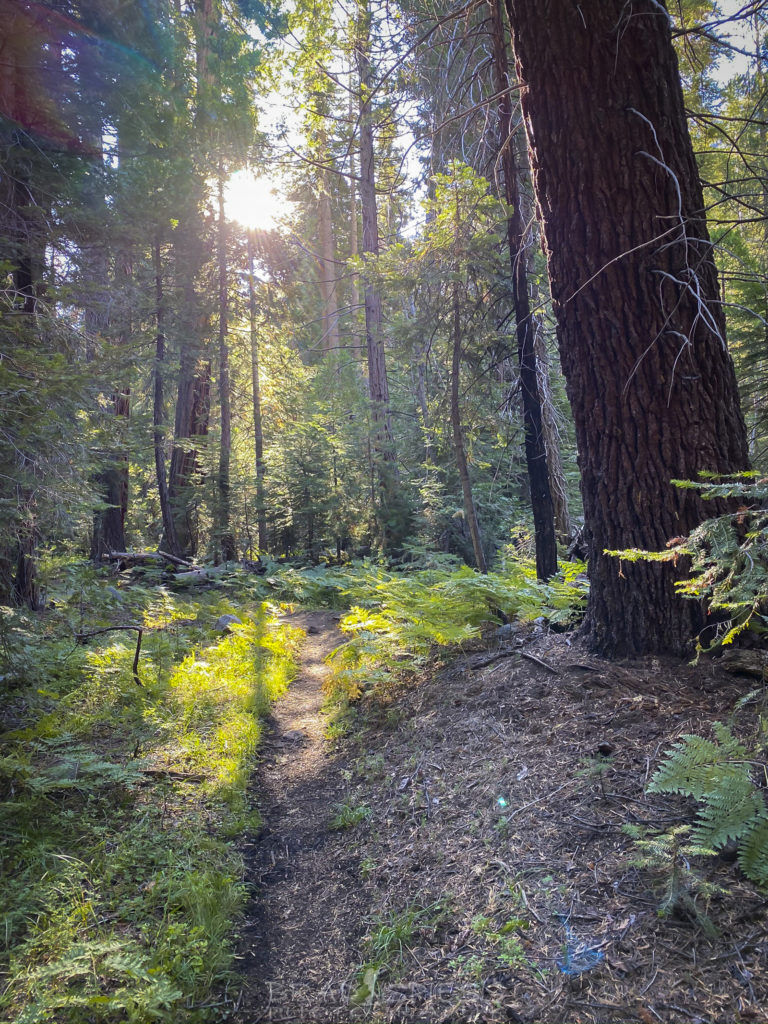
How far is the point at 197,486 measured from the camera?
1476cm

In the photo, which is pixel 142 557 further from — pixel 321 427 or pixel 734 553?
pixel 734 553

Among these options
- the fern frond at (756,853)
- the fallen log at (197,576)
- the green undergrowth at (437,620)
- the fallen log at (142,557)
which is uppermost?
the fallen log at (142,557)

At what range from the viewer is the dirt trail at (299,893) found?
2.20 meters

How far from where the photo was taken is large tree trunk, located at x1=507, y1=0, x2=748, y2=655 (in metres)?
3.25

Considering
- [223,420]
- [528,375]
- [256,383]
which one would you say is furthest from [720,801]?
[256,383]

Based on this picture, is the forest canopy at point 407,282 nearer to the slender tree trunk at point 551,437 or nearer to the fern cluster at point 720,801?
the slender tree trunk at point 551,437

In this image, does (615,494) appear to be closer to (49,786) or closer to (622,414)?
(622,414)

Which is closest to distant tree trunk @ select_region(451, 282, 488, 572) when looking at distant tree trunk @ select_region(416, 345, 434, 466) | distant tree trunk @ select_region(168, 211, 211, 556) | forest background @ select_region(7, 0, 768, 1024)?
forest background @ select_region(7, 0, 768, 1024)

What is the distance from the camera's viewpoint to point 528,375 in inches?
275

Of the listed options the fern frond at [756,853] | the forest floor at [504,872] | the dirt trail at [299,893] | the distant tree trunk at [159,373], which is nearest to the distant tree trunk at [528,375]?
the forest floor at [504,872]

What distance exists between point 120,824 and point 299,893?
3.58 ft

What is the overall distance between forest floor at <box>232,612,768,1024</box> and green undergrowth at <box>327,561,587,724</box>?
58cm

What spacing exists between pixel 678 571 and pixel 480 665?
1.72 meters

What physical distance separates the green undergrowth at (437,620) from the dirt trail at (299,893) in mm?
513
